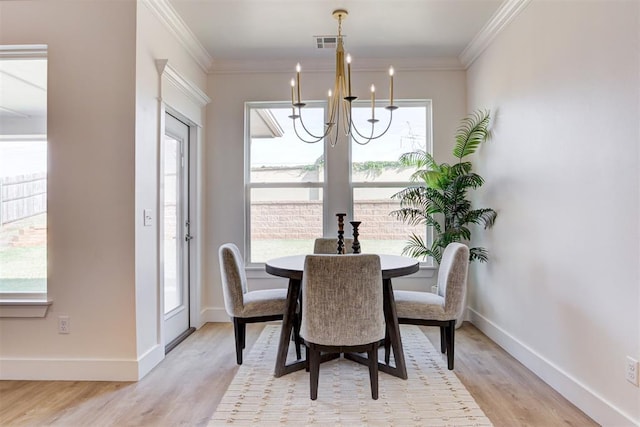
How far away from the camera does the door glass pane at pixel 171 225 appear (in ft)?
10.6

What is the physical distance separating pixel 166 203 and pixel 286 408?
6.47ft

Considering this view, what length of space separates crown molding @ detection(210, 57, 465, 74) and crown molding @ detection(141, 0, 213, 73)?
0.60 ft

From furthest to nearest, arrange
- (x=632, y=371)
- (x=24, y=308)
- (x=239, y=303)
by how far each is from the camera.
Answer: (x=239, y=303) < (x=24, y=308) < (x=632, y=371)

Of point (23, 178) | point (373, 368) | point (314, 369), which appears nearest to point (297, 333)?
point (314, 369)

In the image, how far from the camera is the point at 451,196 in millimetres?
3504

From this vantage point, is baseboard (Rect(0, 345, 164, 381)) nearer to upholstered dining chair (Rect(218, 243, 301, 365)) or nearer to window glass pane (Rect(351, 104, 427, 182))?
upholstered dining chair (Rect(218, 243, 301, 365))

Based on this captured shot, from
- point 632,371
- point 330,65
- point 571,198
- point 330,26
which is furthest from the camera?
point 330,65

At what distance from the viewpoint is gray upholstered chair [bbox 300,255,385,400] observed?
2.07 meters

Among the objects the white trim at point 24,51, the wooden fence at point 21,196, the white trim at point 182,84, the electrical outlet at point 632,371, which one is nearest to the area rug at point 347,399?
the electrical outlet at point 632,371

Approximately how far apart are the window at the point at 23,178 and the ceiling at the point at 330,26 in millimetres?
1197

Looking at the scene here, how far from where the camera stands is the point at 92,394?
2.31 m

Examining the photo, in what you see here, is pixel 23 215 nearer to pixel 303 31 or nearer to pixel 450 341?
pixel 303 31

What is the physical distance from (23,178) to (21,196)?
129mm

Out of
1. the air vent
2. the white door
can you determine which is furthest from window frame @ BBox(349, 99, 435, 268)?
the white door
